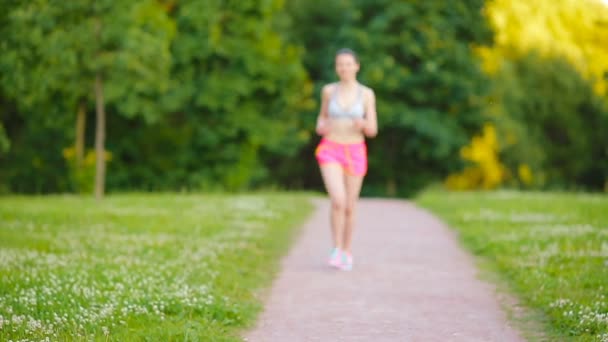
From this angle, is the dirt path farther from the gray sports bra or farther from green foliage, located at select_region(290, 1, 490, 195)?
green foliage, located at select_region(290, 1, 490, 195)

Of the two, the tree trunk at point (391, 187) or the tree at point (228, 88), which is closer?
the tree at point (228, 88)

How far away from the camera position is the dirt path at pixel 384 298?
6.43 metres

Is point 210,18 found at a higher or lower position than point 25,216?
higher

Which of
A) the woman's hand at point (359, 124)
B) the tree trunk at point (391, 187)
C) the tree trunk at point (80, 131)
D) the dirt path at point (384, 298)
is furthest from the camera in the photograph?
the tree trunk at point (391, 187)

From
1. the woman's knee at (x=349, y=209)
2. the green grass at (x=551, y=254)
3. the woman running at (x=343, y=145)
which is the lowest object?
the green grass at (x=551, y=254)

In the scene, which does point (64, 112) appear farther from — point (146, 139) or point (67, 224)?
point (67, 224)

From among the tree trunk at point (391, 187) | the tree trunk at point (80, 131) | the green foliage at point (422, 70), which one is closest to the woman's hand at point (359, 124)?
the tree trunk at point (80, 131)

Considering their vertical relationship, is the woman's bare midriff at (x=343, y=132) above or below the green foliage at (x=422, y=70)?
below

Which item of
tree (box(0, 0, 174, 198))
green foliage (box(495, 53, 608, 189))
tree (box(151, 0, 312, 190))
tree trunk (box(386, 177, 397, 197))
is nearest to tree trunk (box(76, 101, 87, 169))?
tree (box(151, 0, 312, 190))

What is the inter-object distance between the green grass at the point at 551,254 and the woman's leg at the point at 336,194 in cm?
189

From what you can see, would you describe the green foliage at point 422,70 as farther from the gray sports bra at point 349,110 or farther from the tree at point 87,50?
the gray sports bra at point 349,110

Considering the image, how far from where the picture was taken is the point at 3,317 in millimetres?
6035

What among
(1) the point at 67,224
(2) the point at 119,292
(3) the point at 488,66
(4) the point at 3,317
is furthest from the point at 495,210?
(3) the point at 488,66

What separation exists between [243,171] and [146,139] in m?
4.22
